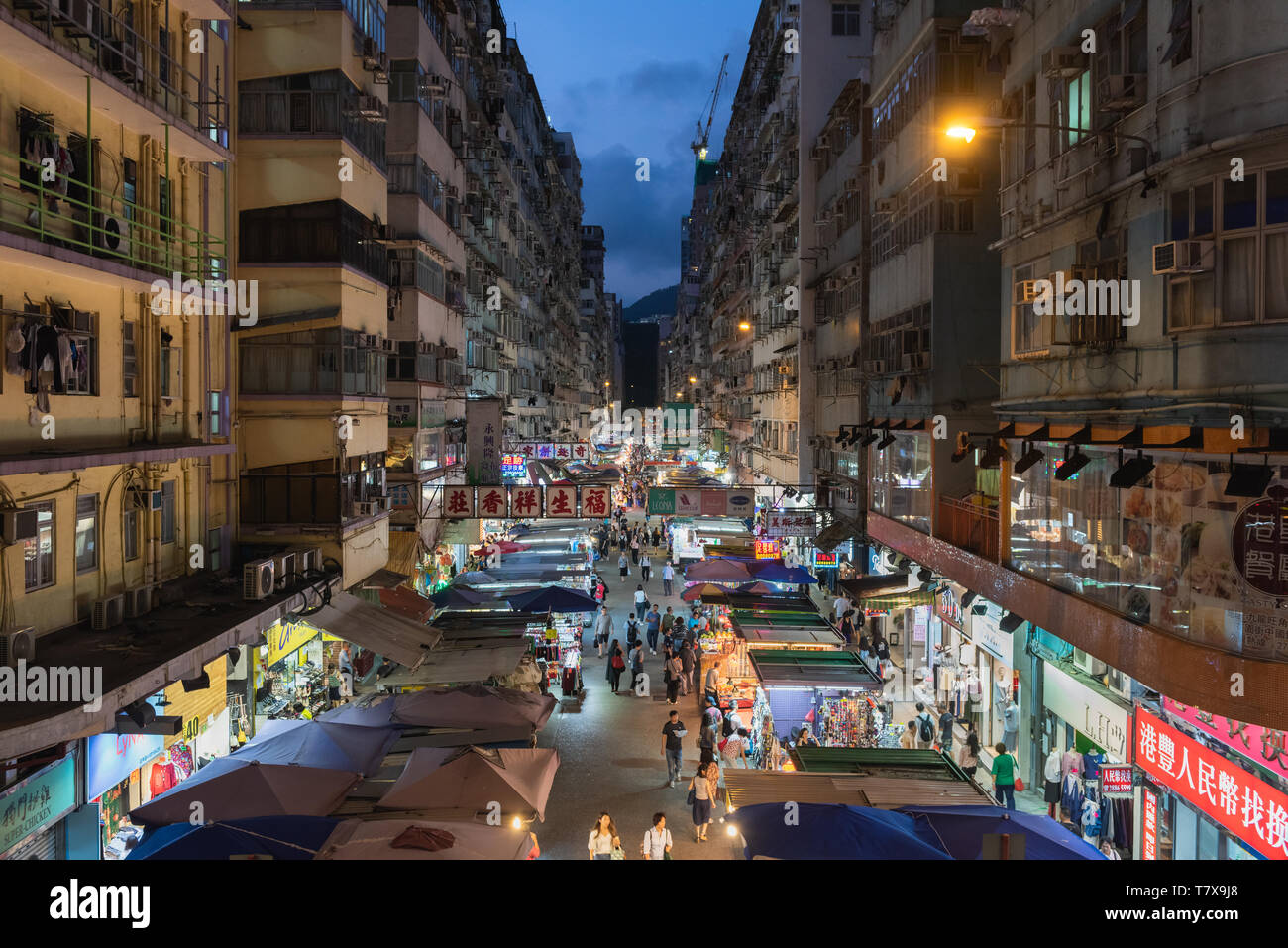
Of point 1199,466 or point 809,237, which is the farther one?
point 809,237

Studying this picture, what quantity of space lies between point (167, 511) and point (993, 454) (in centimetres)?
1432

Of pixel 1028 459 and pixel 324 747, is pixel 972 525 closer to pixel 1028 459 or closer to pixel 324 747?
pixel 1028 459

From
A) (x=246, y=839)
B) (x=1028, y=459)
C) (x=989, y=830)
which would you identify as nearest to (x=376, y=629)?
(x=246, y=839)

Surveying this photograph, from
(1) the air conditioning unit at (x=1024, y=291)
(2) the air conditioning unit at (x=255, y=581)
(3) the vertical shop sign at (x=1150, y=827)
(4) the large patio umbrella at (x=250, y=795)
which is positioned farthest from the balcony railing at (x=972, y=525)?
(2) the air conditioning unit at (x=255, y=581)

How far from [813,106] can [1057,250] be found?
24.4 meters

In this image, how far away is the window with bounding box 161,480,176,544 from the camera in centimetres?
1597

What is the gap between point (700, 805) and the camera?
15.7 meters

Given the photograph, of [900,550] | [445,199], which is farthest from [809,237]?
[900,550]

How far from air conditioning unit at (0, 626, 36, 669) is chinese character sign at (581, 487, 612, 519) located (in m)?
15.0

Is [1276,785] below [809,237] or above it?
below

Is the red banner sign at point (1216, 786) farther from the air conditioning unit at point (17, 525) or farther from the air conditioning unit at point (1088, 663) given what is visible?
the air conditioning unit at point (17, 525)

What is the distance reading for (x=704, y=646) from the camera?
78.3ft

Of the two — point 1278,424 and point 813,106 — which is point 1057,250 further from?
point 813,106
